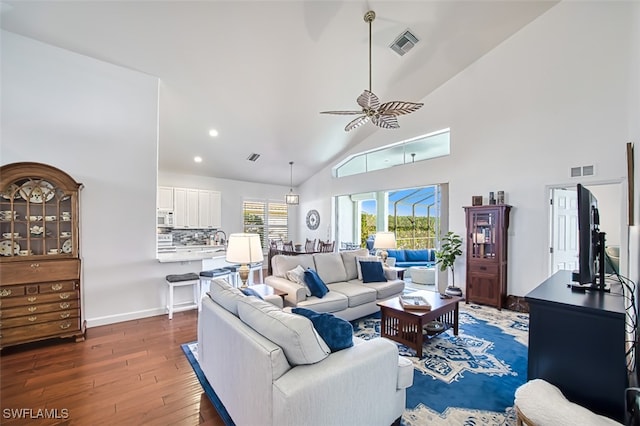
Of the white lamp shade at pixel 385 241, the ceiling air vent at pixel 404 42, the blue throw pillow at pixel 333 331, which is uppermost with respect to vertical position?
the ceiling air vent at pixel 404 42

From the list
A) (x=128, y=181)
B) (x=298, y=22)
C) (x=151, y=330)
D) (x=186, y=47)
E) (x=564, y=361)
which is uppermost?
(x=298, y=22)

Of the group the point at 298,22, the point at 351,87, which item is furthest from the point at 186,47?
the point at 351,87

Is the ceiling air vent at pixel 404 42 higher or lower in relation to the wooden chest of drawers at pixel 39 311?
higher

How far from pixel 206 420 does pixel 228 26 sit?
408 centimetres

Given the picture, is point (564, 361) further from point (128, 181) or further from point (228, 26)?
point (128, 181)

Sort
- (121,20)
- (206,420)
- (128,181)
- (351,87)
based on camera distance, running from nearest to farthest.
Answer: (206,420), (121,20), (128,181), (351,87)

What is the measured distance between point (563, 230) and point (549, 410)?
4053mm

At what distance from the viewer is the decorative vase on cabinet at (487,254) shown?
4.50 meters

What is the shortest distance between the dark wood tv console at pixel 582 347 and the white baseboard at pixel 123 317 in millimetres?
4584

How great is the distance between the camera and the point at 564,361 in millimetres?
1810

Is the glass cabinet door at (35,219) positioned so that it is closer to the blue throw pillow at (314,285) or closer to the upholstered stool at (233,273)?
the upholstered stool at (233,273)

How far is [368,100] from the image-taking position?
3.28 meters

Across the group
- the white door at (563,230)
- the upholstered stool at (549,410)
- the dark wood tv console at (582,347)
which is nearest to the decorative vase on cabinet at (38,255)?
the upholstered stool at (549,410)

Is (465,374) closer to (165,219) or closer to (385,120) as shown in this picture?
(385,120)
